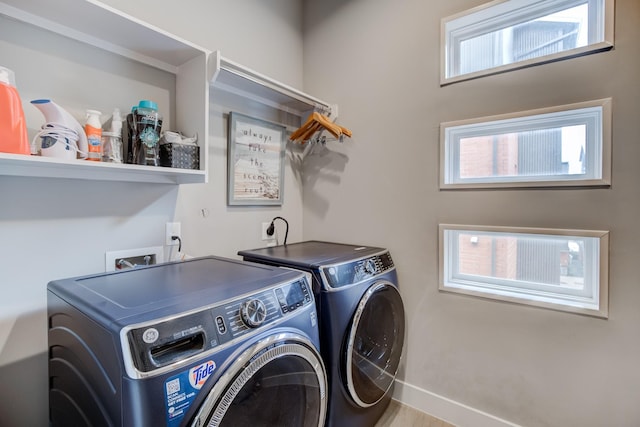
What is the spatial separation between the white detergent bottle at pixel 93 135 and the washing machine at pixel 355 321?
84cm

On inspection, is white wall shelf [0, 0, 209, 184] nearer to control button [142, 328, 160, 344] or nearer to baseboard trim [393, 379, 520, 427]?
control button [142, 328, 160, 344]

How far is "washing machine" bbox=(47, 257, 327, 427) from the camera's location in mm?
692

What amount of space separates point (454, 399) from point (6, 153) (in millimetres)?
2229

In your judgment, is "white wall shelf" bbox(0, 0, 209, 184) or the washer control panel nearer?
"white wall shelf" bbox(0, 0, 209, 184)

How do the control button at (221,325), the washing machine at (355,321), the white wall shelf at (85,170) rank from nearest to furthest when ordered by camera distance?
the control button at (221,325) < the white wall shelf at (85,170) < the washing machine at (355,321)

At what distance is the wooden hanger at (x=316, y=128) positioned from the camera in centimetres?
192

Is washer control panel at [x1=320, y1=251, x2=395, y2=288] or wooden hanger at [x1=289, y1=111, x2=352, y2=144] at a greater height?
wooden hanger at [x1=289, y1=111, x2=352, y2=144]

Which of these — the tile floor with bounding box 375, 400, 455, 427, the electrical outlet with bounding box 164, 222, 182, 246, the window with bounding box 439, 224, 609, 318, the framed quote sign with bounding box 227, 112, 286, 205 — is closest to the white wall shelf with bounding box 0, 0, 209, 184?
the electrical outlet with bounding box 164, 222, 182, 246

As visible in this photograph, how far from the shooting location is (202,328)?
0.79 m

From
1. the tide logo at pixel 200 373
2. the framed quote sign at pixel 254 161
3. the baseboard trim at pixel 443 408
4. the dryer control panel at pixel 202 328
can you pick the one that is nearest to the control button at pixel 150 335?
the dryer control panel at pixel 202 328

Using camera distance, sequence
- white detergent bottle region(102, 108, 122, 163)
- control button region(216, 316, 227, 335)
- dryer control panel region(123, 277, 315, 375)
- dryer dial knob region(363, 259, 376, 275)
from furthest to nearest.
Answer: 1. dryer dial knob region(363, 259, 376, 275)
2. white detergent bottle region(102, 108, 122, 163)
3. control button region(216, 316, 227, 335)
4. dryer control panel region(123, 277, 315, 375)

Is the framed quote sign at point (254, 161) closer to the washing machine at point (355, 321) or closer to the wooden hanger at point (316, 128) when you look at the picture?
the wooden hanger at point (316, 128)

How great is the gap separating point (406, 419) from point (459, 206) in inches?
49.4

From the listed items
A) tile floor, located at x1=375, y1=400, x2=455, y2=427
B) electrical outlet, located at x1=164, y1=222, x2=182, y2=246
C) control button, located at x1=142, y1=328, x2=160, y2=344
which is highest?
electrical outlet, located at x1=164, y1=222, x2=182, y2=246
